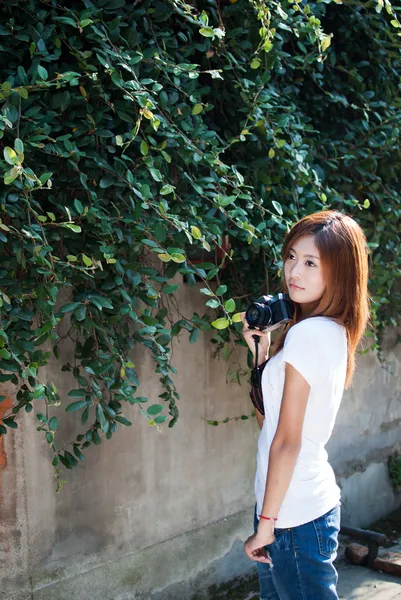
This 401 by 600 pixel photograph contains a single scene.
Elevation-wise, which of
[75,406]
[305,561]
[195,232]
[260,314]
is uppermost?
[195,232]

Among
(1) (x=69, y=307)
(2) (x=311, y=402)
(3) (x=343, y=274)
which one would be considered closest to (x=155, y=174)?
(1) (x=69, y=307)

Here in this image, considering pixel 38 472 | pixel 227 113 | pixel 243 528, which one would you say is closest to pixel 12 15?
pixel 227 113

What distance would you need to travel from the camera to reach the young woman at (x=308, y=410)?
222 centimetres

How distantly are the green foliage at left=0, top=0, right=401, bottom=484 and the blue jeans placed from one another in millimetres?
711

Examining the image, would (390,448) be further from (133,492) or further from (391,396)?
(133,492)

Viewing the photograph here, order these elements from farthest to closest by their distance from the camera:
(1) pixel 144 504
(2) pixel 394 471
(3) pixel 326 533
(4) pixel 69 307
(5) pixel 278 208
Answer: (2) pixel 394 471 < (1) pixel 144 504 < (5) pixel 278 208 < (4) pixel 69 307 < (3) pixel 326 533

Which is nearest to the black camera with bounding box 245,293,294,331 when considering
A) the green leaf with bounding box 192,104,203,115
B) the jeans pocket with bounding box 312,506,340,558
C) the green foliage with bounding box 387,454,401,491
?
the jeans pocket with bounding box 312,506,340,558

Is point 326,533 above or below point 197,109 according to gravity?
below

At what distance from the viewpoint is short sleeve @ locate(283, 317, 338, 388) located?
7.21ft

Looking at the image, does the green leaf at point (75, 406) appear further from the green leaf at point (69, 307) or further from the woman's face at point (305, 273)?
the woman's face at point (305, 273)

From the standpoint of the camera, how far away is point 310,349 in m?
2.21

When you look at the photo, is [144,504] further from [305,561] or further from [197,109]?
[197,109]

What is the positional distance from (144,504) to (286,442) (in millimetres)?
1553

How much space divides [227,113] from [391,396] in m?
2.71
